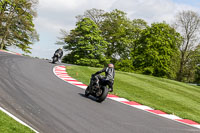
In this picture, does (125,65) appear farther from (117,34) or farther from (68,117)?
(68,117)

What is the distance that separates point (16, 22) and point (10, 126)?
46.1 meters

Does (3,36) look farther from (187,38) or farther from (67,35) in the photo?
(187,38)

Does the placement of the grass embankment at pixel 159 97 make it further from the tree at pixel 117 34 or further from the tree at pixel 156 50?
the tree at pixel 117 34

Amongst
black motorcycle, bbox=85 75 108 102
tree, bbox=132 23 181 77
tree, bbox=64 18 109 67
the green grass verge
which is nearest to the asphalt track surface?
the green grass verge

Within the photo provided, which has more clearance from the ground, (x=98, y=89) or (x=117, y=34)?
(x=117, y=34)

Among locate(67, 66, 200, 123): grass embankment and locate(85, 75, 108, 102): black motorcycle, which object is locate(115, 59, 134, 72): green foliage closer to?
locate(67, 66, 200, 123): grass embankment

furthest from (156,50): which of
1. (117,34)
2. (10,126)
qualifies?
(10,126)

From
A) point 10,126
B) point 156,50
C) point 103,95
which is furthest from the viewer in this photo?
point 156,50

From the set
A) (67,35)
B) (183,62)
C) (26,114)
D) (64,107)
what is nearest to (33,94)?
(64,107)

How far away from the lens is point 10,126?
4852mm

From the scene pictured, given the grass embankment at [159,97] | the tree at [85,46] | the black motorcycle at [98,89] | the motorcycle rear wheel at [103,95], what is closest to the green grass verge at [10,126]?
the motorcycle rear wheel at [103,95]

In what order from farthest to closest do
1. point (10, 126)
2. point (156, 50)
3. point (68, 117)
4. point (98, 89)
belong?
point (156, 50) → point (98, 89) → point (68, 117) → point (10, 126)

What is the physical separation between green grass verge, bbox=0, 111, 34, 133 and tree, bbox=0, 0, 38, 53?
141ft

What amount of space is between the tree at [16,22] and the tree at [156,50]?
22406mm
